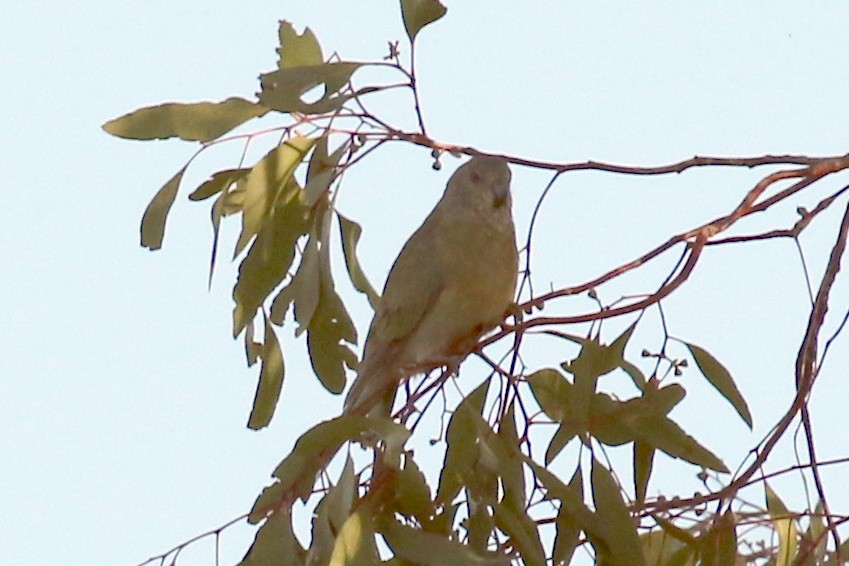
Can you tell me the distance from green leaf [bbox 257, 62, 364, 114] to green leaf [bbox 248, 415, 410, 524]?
436 mm

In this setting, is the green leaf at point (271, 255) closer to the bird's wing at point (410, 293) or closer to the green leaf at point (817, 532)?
the bird's wing at point (410, 293)

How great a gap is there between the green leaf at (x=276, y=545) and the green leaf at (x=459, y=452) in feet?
0.69

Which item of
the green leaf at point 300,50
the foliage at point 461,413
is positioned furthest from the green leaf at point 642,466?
the green leaf at point 300,50

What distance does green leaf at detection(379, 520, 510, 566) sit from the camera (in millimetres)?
1644

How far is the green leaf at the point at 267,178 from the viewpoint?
2004mm

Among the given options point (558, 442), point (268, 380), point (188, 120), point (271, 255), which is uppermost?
point (188, 120)

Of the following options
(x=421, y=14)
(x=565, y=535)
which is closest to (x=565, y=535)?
(x=565, y=535)

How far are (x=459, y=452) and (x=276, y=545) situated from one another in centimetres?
27

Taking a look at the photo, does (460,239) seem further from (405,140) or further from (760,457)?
(760,457)

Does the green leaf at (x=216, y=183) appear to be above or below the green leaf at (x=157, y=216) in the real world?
above

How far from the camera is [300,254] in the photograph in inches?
83.8

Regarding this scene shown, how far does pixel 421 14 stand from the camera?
1.87 m

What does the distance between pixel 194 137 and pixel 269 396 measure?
1.45ft

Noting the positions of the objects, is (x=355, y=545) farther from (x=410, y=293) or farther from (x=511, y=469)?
(x=410, y=293)
